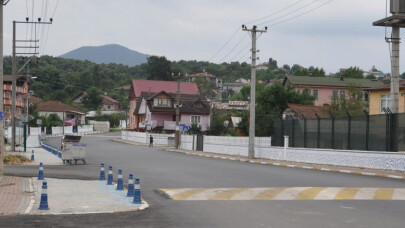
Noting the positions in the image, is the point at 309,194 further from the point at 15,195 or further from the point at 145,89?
the point at 145,89

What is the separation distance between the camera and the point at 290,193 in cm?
1731

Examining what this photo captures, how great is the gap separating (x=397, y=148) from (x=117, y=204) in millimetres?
17869

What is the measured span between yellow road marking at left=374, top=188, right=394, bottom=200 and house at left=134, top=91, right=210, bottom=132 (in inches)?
3076

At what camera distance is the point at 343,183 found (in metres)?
21.4

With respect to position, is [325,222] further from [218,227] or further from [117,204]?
[117,204]

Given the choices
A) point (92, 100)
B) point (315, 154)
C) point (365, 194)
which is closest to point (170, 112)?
point (315, 154)

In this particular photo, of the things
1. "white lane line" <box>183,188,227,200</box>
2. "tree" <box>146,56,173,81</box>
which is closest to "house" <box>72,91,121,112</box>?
"tree" <box>146,56,173,81</box>

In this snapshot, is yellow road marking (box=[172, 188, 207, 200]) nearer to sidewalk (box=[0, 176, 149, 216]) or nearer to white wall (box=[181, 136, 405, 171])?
sidewalk (box=[0, 176, 149, 216])

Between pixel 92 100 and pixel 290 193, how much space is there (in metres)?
153

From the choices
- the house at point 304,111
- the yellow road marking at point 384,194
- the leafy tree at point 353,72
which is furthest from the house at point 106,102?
the yellow road marking at point 384,194

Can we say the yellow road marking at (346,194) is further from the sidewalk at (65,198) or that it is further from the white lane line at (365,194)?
the sidewalk at (65,198)

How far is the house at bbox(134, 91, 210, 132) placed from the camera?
97.3 m

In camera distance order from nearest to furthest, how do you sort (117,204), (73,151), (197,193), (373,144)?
1. (117,204)
2. (197,193)
3. (373,144)
4. (73,151)

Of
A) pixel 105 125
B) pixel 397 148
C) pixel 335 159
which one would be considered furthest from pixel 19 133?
pixel 105 125
